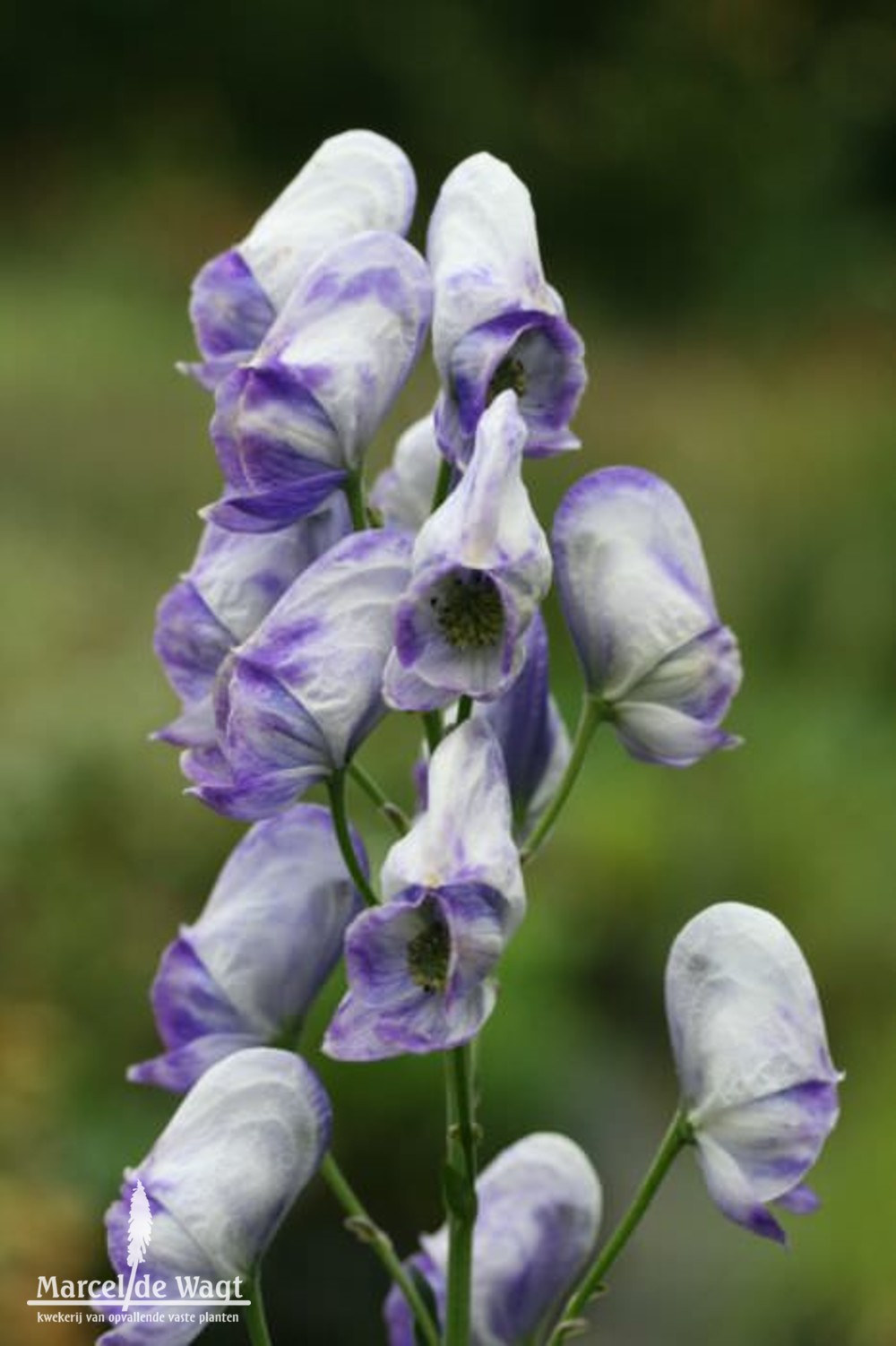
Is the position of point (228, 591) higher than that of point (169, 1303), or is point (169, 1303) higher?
point (228, 591)

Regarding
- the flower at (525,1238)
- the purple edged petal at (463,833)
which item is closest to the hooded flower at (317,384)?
the purple edged petal at (463,833)

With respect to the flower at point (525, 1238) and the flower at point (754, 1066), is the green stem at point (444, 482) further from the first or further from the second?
the flower at point (525, 1238)

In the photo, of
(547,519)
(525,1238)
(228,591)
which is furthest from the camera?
(547,519)

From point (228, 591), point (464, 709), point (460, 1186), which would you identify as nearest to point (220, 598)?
point (228, 591)

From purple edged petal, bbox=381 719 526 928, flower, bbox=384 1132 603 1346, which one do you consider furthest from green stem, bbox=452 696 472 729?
flower, bbox=384 1132 603 1346

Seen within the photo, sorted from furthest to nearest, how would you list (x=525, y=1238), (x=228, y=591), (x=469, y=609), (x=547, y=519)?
(x=547, y=519)
(x=525, y=1238)
(x=228, y=591)
(x=469, y=609)

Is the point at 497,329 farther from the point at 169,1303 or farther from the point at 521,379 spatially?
the point at 169,1303
